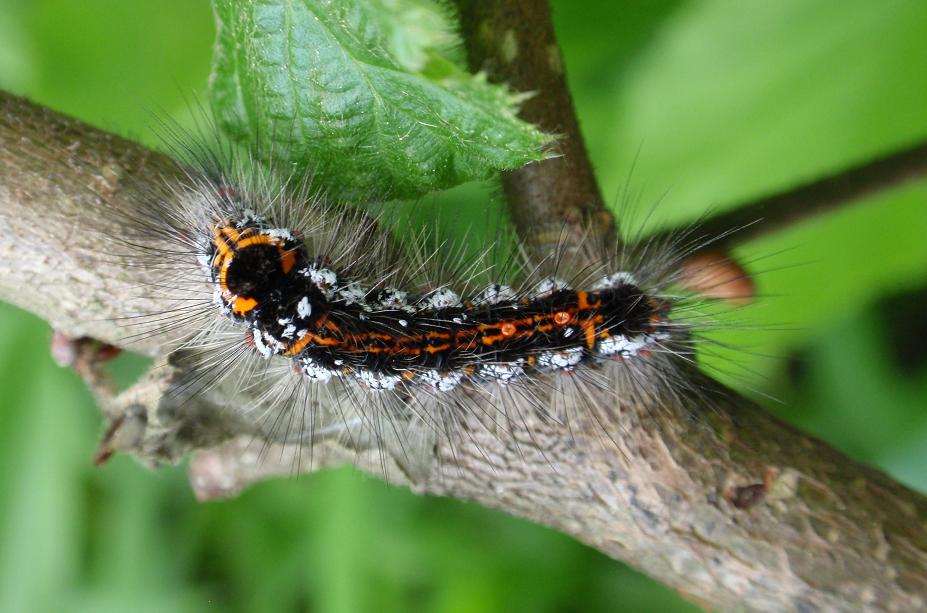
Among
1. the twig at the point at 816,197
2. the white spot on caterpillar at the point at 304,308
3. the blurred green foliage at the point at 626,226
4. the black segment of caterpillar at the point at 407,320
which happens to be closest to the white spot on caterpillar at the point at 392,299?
the black segment of caterpillar at the point at 407,320

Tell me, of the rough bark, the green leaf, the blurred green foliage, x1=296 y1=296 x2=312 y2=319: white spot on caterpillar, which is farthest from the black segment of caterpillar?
the blurred green foliage

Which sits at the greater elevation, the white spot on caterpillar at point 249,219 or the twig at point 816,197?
the twig at point 816,197

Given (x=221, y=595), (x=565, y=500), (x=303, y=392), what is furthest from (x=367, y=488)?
(x=565, y=500)

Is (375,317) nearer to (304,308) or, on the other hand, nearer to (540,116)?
(304,308)

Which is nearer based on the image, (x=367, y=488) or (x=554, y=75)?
A: (x=554, y=75)

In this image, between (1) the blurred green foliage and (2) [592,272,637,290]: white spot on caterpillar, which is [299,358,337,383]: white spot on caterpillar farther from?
(1) the blurred green foliage

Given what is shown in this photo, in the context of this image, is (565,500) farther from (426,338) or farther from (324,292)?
(324,292)

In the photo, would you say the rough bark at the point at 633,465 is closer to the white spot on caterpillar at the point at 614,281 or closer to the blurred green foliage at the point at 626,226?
the white spot on caterpillar at the point at 614,281

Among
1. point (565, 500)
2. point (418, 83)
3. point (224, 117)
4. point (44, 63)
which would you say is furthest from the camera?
point (44, 63)
